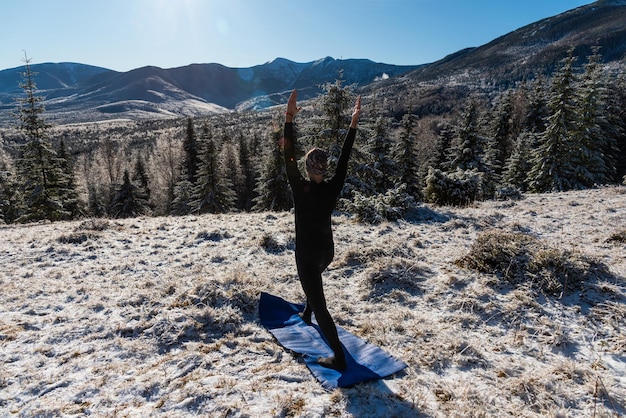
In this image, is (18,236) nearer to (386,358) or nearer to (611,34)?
(386,358)

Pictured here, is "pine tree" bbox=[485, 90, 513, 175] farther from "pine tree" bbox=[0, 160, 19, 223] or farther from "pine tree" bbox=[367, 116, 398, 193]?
"pine tree" bbox=[0, 160, 19, 223]

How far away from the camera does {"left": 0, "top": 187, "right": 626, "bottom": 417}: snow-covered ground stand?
3.41 meters

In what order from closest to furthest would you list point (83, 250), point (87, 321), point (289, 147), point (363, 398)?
point (363, 398) < point (289, 147) < point (87, 321) < point (83, 250)

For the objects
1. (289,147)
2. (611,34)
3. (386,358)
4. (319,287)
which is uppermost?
(611,34)

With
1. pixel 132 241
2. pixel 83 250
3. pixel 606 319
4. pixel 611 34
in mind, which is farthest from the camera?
pixel 611 34

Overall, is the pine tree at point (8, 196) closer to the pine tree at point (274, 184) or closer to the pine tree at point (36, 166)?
the pine tree at point (36, 166)

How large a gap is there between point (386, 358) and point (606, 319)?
3.18 m

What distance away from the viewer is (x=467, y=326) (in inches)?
189

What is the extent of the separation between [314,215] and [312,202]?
146 millimetres

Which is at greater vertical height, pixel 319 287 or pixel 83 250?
pixel 319 287

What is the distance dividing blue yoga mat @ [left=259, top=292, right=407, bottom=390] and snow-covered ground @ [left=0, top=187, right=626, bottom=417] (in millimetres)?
127

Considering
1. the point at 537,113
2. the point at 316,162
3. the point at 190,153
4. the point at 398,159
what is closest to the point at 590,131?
the point at 398,159

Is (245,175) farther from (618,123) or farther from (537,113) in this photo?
(618,123)

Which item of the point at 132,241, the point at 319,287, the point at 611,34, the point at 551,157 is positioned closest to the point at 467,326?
the point at 319,287
